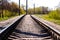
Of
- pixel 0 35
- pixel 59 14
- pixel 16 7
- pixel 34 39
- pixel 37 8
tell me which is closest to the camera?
pixel 0 35

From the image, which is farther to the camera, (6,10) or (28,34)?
(6,10)

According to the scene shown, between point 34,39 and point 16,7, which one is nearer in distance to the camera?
point 34,39

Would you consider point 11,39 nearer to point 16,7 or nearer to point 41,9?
point 16,7

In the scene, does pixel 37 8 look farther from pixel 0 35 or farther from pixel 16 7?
pixel 0 35

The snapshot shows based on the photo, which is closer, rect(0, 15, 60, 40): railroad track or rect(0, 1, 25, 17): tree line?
rect(0, 15, 60, 40): railroad track

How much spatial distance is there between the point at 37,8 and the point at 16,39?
12869 cm

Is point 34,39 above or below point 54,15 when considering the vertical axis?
above

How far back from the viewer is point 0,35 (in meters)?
6.85

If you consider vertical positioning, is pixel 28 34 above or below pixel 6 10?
above

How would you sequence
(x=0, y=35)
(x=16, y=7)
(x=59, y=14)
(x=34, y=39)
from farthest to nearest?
(x=16, y=7)
(x=59, y=14)
(x=34, y=39)
(x=0, y=35)

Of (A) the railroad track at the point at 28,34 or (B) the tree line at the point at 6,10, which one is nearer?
(A) the railroad track at the point at 28,34

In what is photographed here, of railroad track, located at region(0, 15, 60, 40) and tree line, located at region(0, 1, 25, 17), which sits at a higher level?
railroad track, located at region(0, 15, 60, 40)

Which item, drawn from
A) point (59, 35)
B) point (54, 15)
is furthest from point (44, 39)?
point (54, 15)

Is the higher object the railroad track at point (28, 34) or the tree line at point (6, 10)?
the railroad track at point (28, 34)
